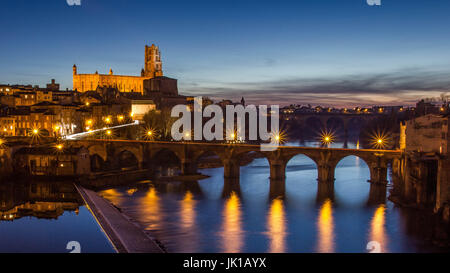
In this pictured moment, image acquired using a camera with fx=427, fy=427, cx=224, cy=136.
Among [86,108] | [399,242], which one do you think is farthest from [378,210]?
[86,108]

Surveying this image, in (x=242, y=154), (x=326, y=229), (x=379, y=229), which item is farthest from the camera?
(x=242, y=154)

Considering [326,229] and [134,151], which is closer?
[326,229]

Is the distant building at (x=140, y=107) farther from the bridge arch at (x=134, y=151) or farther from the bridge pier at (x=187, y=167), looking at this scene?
the bridge pier at (x=187, y=167)

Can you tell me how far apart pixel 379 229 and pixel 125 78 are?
75.7m

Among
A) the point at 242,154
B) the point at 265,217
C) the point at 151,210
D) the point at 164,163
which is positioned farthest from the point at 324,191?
the point at 164,163

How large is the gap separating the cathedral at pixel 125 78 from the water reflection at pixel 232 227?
2248 inches

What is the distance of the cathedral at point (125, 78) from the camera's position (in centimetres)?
8500

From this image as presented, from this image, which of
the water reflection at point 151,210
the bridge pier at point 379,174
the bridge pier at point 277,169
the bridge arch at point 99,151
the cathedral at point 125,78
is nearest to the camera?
the water reflection at point 151,210

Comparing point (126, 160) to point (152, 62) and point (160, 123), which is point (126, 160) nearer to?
point (160, 123)

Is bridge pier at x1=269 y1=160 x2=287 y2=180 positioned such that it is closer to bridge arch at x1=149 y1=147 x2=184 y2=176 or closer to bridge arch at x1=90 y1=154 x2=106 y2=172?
bridge arch at x1=149 y1=147 x2=184 y2=176

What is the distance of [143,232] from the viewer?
21.9 meters

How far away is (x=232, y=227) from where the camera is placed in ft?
77.5

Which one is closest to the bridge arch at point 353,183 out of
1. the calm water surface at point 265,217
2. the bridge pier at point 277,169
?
the calm water surface at point 265,217
